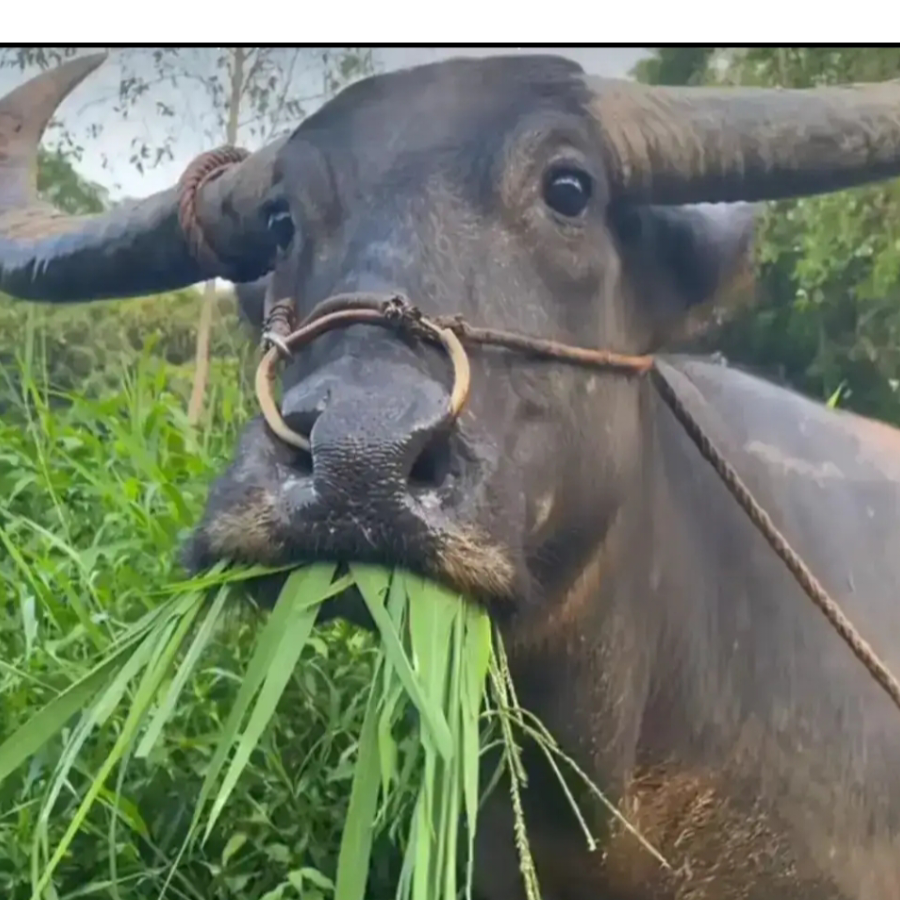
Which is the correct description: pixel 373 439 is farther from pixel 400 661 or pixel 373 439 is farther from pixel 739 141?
pixel 739 141

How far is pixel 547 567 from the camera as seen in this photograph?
98cm

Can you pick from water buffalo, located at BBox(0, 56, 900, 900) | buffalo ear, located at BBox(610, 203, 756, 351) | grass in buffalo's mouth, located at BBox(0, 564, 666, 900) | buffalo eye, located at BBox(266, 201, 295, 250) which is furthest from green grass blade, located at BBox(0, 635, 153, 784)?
buffalo ear, located at BBox(610, 203, 756, 351)

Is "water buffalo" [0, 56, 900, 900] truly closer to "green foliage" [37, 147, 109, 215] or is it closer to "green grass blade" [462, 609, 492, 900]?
"green grass blade" [462, 609, 492, 900]

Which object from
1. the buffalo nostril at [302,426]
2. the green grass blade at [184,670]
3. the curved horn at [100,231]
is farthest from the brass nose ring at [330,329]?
the curved horn at [100,231]

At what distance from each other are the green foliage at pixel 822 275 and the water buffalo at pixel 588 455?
0.54 ft

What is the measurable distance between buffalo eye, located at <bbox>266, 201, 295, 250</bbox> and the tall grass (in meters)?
0.26

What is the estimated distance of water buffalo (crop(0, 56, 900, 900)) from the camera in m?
0.86

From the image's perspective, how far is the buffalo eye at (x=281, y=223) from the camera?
1.04 meters

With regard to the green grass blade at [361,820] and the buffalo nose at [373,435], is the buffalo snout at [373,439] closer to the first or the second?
the buffalo nose at [373,435]

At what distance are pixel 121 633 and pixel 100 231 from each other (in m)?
0.35

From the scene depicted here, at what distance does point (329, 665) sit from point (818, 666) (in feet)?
1.42

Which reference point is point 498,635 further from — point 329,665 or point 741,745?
point 329,665

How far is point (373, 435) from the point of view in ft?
2.62

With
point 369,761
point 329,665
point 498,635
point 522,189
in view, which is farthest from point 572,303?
point 329,665
